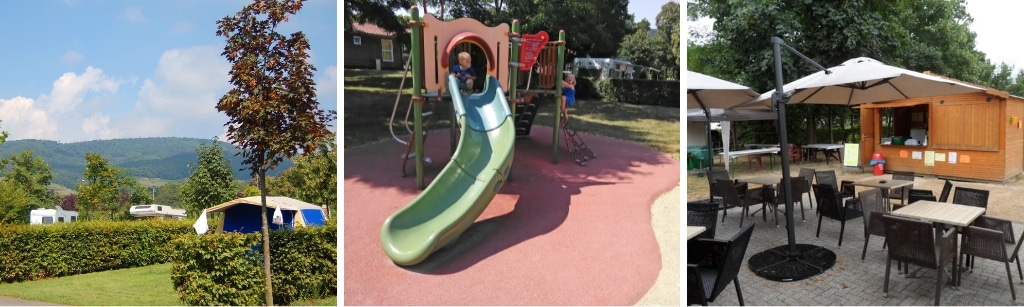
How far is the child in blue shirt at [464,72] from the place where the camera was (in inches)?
143

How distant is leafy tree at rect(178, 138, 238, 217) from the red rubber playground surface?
63.3ft

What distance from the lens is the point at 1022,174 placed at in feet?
36.2

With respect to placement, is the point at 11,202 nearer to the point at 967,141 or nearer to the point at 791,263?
the point at 791,263

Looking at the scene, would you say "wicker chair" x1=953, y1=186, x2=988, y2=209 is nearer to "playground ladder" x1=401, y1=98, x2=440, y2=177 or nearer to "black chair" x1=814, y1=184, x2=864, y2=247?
"black chair" x1=814, y1=184, x2=864, y2=247

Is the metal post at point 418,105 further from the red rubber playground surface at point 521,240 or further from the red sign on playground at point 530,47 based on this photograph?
the red sign on playground at point 530,47

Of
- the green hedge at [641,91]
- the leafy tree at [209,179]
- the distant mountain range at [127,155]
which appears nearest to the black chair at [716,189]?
the green hedge at [641,91]

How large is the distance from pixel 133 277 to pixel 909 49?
2108 cm

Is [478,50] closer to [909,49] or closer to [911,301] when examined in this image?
[911,301]

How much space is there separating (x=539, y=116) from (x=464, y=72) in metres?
0.66

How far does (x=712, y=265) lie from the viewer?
11.6 ft

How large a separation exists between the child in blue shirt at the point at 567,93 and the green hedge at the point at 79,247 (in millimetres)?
8110

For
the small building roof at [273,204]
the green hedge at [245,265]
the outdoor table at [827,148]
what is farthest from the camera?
the outdoor table at [827,148]

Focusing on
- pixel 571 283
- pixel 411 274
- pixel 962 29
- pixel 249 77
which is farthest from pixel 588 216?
pixel 962 29

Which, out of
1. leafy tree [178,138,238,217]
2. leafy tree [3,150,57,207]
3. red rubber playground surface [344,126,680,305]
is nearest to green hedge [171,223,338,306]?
red rubber playground surface [344,126,680,305]
